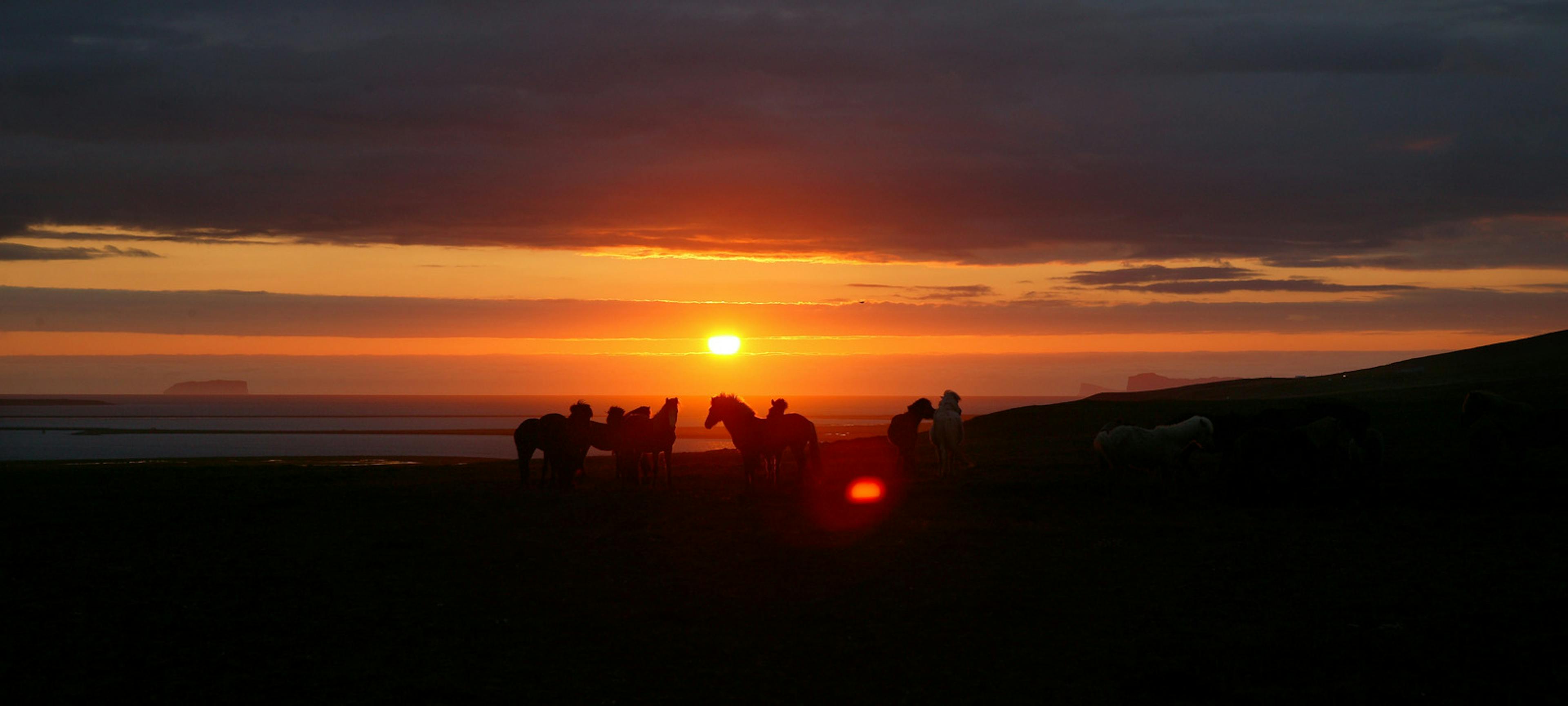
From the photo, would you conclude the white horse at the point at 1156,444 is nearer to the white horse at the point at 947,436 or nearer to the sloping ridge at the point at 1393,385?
the white horse at the point at 947,436

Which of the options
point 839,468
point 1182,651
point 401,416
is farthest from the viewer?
point 401,416

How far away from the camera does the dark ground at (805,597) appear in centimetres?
939

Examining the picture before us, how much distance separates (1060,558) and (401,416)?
184435 millimetres

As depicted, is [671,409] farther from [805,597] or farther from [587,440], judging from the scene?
[805,597]

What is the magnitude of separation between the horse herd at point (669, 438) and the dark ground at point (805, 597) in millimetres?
1929

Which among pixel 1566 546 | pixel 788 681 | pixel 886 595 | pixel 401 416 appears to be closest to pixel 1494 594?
pixel 1566 546

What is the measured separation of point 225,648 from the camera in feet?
34.7

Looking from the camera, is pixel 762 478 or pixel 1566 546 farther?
pixel 762 478

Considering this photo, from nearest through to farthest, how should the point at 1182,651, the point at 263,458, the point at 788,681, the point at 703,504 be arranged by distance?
1. the point at 788,681
2. the point at 1182,651
3. the point at 703,504
4. the point at 263,458

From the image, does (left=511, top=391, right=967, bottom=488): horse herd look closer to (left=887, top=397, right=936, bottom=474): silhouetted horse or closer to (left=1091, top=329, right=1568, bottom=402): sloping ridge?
(left=887, top=397, right=936, bottom=474): silhouetted horse

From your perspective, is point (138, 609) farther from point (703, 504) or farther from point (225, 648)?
point (703, 504)

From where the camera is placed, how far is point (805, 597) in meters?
12.8

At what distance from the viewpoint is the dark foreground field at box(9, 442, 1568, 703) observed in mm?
9398

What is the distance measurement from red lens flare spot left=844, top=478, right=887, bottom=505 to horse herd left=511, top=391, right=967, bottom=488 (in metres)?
1.26
